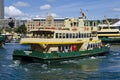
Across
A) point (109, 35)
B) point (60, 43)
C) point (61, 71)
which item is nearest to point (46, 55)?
point (60, 43)

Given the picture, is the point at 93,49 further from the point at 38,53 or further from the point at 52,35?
the point at 38,53

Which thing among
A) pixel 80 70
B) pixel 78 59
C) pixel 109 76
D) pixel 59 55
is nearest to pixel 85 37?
pixel 78 59

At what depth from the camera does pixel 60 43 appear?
49812 mm

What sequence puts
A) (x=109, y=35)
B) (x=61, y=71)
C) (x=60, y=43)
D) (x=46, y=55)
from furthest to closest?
(x=109, y=35), (x=60, y=43), (x=46, y=55), (x=61, y=71)

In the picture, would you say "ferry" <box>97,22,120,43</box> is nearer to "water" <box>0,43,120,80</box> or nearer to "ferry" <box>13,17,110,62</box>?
"ferry" <box>13,17,110,62</box>

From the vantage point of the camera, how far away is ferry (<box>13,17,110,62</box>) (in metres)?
47.0

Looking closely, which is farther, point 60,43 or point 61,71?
point 60,43

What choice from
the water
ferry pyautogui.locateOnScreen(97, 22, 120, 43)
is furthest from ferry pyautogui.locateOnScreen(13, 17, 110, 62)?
ferry pyautogui.locateOnScreen(97, 22, 120, 43)

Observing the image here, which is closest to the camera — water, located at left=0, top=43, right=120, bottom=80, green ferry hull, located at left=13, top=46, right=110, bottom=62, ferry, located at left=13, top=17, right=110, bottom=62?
water, located at left=0, top=43, right=120, bottom=80

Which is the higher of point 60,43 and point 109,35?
point 60,43

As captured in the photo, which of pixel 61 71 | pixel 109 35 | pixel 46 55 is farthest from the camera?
pixel 109 35

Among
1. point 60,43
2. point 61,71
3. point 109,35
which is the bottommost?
point 61,71

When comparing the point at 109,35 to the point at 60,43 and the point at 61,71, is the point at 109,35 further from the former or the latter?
the point at 61,71

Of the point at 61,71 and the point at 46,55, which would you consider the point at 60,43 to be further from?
the point at 61,71
